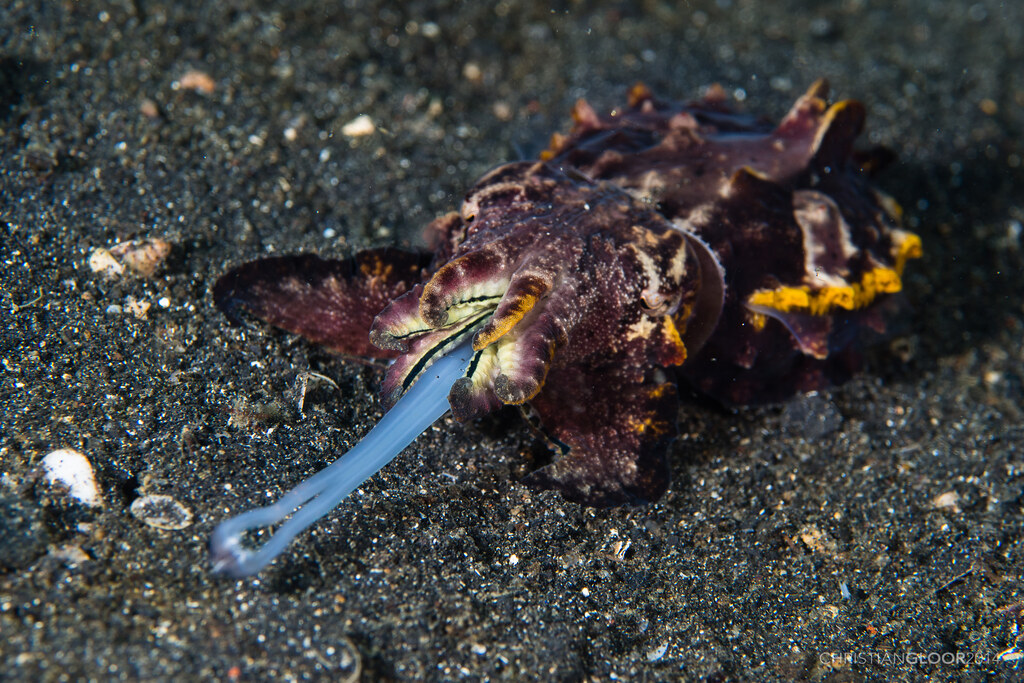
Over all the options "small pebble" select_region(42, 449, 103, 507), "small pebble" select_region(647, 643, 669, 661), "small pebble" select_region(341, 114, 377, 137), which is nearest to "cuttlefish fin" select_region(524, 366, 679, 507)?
"small pebble" select_region(647, 643, 669, 661)

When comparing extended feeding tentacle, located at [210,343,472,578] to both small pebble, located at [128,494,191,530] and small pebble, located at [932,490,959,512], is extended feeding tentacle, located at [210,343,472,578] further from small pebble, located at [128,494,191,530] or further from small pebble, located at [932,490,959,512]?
small pebble, located at [932,490,959,512]

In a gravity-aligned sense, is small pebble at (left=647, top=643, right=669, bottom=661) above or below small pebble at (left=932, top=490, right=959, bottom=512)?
above

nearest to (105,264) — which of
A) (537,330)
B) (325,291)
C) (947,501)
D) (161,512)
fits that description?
(325,291)

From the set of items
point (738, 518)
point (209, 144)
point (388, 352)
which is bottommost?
point (738, 518)

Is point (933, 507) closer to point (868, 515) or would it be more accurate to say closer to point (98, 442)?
point (868, 515)

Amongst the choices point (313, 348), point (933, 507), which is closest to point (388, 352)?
point (313, 348)

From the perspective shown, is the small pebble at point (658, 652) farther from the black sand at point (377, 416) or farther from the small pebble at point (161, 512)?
the small pebble at point (161, 512)
